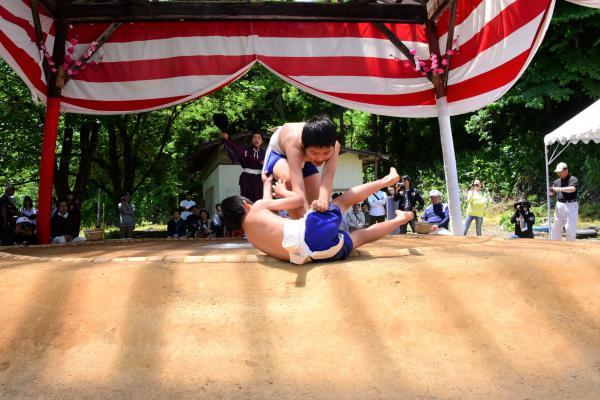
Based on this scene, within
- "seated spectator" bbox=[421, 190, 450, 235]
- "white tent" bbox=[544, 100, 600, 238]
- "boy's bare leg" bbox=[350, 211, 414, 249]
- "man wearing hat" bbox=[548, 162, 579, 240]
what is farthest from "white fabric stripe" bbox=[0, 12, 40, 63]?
"white tent" bbox=[544, 100, 600, 238]

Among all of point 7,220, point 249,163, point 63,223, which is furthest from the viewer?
point 7,220

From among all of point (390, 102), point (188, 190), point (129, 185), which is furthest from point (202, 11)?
point (188, 190)

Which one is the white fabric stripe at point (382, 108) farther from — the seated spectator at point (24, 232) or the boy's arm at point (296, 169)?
the seated spectator at point (24, 232)

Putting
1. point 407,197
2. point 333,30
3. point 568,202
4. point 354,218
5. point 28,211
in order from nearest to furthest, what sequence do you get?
point 568,202 < point 333,30 < point 28,211 < point 407,197 < point 354,218

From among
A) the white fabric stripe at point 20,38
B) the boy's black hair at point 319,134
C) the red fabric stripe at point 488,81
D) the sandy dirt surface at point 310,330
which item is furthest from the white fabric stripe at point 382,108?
the sandy dirt surface at point 310,330

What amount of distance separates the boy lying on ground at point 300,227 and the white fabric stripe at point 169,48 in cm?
319

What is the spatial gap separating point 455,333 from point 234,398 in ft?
2.46

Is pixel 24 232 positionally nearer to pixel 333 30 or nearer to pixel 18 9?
pixel 18 9

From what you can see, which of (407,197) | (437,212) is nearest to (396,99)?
(437,212)

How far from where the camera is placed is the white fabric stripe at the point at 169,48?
5.27m

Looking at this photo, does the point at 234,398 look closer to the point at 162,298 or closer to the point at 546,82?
the point at 162,298

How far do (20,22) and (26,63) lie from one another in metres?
0.38

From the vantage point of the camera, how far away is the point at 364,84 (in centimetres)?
530

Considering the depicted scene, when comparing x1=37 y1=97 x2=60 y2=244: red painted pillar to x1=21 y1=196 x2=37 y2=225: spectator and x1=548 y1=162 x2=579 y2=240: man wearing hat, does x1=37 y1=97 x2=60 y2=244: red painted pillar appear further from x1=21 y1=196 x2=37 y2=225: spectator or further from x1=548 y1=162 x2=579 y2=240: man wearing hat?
x1=548 y1=162 x2=579 y2=240: man wearing hat
